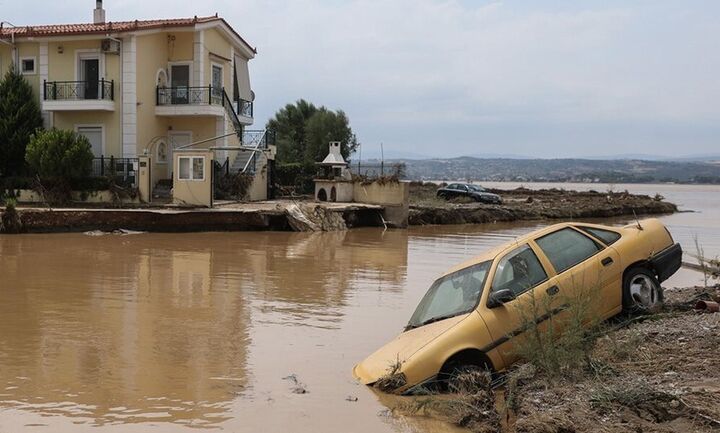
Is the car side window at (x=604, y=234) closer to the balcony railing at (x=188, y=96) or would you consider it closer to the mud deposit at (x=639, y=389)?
the mud deposit at (x=639, y=389)

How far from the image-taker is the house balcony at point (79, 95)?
106 ft

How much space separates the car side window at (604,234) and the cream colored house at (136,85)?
24.4m

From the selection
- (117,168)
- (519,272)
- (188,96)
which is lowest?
(519,272)

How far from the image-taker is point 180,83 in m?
34.9

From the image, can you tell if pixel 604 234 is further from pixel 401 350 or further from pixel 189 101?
pixel 189 101

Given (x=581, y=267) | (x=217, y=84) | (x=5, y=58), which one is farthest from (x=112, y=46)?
(x=581, y=267)

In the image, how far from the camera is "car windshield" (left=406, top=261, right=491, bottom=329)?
7.76 metres

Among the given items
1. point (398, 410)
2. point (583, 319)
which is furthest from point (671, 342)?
point (398, 410)

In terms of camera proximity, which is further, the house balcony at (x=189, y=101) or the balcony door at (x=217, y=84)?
the balcony door at (x=217, y=84)

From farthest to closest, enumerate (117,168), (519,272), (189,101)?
(189,101), (117,168), (519,272)

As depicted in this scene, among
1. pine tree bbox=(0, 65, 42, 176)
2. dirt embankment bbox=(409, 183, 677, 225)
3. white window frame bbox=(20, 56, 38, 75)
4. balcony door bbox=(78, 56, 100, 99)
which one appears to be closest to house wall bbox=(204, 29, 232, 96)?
balcony door bbox=(78, 56, 100, 99)

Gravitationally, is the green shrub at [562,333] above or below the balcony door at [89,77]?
below

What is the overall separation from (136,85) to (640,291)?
27968 mm

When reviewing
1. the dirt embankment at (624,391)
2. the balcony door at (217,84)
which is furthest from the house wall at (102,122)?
the dirt embankment at (624,391)
